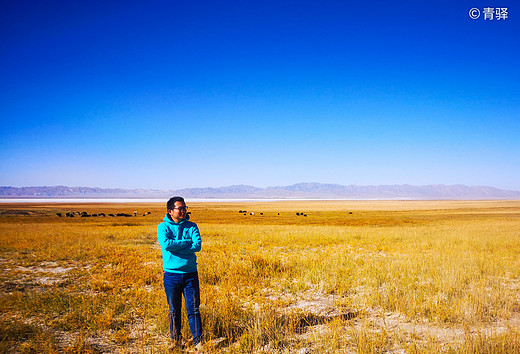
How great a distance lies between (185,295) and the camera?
402cm

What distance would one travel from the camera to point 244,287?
314 inches

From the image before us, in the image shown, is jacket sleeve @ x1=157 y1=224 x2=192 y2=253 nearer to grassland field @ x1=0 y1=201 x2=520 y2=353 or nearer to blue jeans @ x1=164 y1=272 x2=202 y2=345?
blue jeans @ x1=164 y1=272 x2=202 y2=345

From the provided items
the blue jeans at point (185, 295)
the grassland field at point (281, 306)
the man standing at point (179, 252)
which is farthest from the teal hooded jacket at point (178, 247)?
the grassland field at point (281, 306)

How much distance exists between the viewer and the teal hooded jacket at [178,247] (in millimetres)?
3775

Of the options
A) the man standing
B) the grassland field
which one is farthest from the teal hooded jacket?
the grassland field

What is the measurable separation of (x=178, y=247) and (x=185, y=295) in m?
0.77

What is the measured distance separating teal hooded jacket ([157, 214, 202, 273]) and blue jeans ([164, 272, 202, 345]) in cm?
10

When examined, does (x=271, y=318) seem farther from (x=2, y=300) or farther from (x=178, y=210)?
(x=2, y=300)

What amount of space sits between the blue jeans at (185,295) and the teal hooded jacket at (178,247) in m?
0.10

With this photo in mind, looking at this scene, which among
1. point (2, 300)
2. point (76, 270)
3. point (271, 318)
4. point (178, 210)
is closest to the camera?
point (178, 210)

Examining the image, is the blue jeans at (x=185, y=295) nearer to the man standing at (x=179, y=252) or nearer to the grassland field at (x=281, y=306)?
the man standing at (x=179, y=252)

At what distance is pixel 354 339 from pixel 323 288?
3.20 metres

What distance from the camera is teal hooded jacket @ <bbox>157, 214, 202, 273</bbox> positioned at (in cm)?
378

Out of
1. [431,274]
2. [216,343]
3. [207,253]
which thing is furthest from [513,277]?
[207,253]
